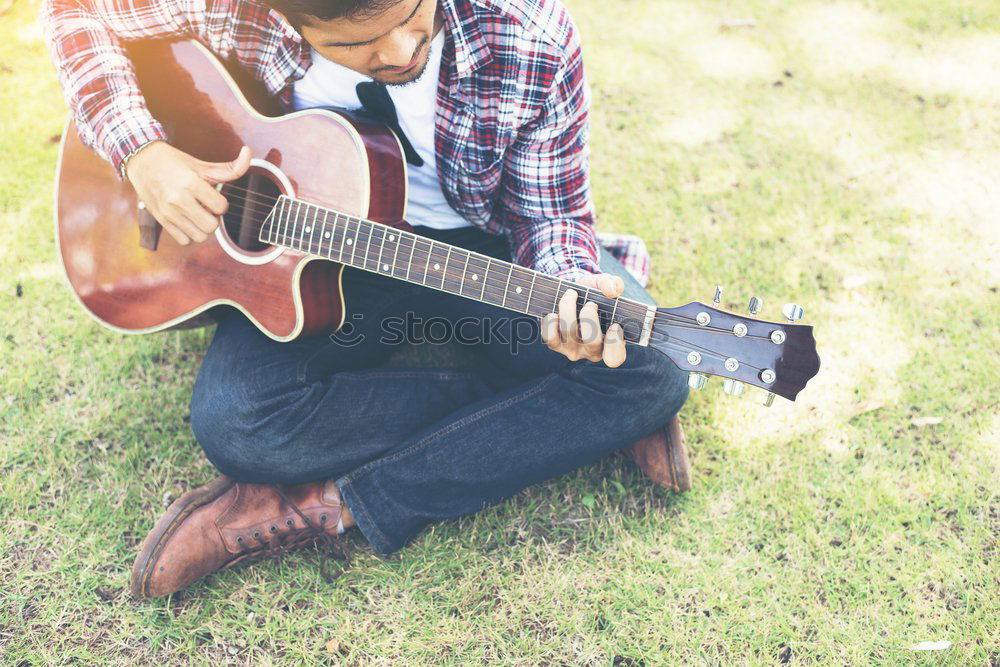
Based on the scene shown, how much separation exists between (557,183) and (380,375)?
81 centimetres

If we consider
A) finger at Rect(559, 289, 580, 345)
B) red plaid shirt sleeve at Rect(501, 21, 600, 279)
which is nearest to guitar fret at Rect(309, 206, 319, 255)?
red plaid shirt sleeve at Rect(501, 21, 600, 279)

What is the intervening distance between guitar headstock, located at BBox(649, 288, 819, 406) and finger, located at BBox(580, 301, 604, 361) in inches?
5.6

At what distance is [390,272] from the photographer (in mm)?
1882

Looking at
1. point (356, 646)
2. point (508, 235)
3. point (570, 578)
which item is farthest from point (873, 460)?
point (356, 646)

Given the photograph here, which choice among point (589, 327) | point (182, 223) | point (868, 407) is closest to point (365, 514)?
point (589, 327)

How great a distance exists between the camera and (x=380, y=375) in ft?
7.11

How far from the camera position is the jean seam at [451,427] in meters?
2.00

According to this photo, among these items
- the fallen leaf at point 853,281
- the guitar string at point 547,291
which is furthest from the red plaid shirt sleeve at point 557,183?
the fallen leaf at point 853,281

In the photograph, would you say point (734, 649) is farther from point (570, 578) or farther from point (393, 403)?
point (393, 403)

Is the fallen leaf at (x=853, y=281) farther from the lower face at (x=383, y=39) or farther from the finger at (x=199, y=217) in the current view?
the finger at (x=199, y=217)

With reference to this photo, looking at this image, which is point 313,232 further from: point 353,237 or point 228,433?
point 228,433

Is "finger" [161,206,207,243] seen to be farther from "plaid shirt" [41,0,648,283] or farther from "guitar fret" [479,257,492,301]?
"guitar fret" [479,257,492,301]

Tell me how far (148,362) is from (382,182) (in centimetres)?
121

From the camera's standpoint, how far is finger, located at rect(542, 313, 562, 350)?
177cm
